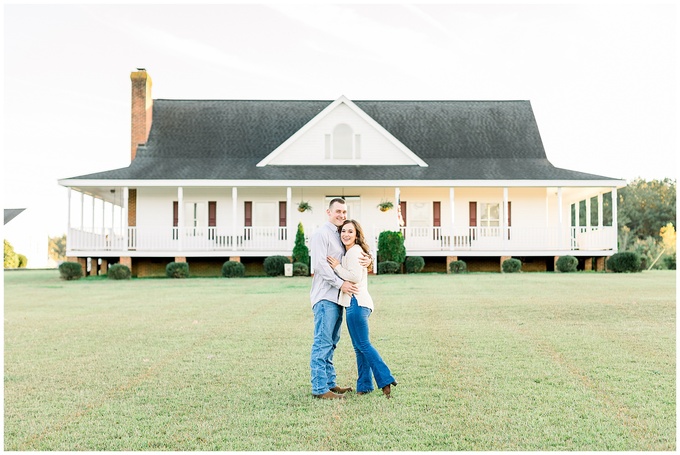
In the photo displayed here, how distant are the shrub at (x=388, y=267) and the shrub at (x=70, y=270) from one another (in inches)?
422

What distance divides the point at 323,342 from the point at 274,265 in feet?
67.7

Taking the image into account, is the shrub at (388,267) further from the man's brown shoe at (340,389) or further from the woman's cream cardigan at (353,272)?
the woman's cream cardigan at (353,272)

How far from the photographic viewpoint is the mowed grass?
603 centimetres

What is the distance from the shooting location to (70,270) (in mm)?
27750

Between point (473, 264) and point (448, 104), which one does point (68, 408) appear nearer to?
point (473, 264)

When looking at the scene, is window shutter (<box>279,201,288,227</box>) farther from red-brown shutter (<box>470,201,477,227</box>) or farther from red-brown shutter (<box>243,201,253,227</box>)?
red-brown shutter (<box>470,201,477,227</box>)

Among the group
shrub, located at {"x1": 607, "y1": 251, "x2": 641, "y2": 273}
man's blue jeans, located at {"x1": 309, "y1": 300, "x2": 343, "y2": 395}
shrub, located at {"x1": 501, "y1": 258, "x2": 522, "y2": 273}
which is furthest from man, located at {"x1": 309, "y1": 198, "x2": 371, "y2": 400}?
shrub, located at {"x1": 607, "y1": 251, "x2": 641, "y2": 273}

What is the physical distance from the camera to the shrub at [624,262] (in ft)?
94.2

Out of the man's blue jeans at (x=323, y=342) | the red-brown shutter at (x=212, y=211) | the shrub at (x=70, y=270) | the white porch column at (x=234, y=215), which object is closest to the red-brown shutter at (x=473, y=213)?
the white porch column at (x=234, y=215)

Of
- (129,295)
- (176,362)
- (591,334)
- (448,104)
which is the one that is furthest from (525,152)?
(176,362)

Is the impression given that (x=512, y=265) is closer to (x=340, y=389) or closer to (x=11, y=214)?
(x=340, y=389)

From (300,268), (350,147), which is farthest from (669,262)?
(300,268)

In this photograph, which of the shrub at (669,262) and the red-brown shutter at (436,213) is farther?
the shrub at (669,262)

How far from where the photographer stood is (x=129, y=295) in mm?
19797
